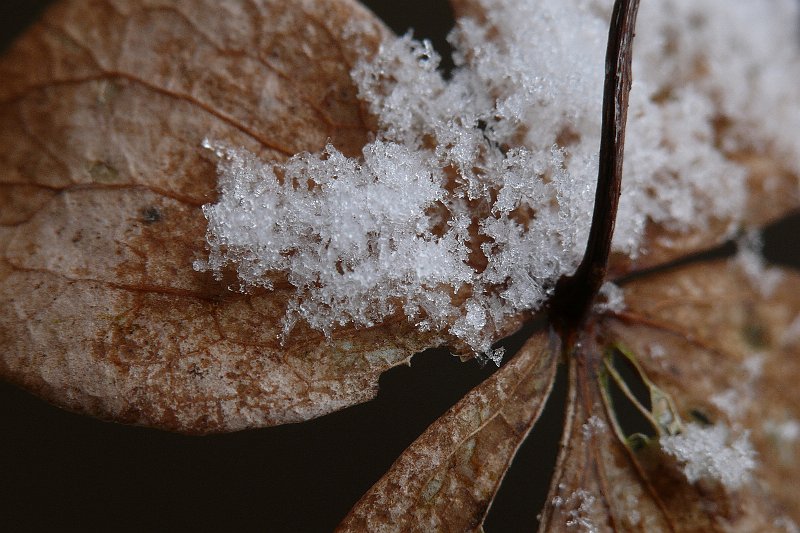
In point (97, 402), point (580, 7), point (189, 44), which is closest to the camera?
point (97, 402)

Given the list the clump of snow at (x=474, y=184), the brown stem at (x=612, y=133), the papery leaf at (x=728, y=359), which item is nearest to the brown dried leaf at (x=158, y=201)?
the clump of snow at (x=474, y=184)

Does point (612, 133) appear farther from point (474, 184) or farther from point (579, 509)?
point (579, 509)

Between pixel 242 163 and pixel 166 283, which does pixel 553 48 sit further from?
pixel 166 283

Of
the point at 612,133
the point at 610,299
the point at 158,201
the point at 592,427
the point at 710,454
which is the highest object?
the point at 158,201

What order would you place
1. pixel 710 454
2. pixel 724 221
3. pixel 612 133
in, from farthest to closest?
pixel 724 221 < pixel 710 454 < pixel 612 133

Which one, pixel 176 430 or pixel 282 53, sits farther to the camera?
pixel 282 53

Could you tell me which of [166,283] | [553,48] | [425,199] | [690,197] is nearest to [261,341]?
[166,283]

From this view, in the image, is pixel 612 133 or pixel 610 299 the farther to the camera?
pixel 610 299

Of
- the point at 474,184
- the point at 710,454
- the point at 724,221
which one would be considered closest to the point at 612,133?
the point at 474,184
